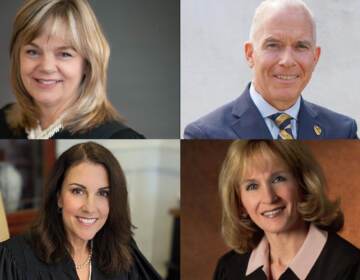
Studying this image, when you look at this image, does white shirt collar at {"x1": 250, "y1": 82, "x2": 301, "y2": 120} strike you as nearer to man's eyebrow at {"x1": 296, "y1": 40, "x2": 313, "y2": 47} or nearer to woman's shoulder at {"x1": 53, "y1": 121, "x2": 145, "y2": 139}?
man's eyebrow at {"x1": 296, "y1": 40, "x2": 313, "y2": 47}

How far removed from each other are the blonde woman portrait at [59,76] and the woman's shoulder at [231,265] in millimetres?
514

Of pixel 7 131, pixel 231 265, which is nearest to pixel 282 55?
pixel 231 265

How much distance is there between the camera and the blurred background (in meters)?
1.94

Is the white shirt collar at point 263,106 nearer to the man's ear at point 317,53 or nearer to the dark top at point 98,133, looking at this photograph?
the man's ear at point 317,53

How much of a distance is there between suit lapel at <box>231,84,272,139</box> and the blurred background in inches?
8.4

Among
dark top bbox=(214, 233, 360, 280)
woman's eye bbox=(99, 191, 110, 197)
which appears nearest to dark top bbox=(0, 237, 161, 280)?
woman's eye bbox=(99, 191, 110, 197)

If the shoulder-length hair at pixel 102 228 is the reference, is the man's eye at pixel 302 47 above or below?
above

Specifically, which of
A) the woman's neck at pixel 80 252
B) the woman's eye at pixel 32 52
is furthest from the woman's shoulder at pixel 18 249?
the woman's eye at pixel 32 52

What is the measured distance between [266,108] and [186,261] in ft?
1.92

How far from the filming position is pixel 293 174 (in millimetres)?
1990

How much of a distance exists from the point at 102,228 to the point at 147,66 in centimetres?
57

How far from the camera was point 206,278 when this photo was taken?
2.00 m

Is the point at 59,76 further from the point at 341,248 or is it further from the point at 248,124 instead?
the point at 341,248

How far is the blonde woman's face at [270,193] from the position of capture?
198 centimetres
